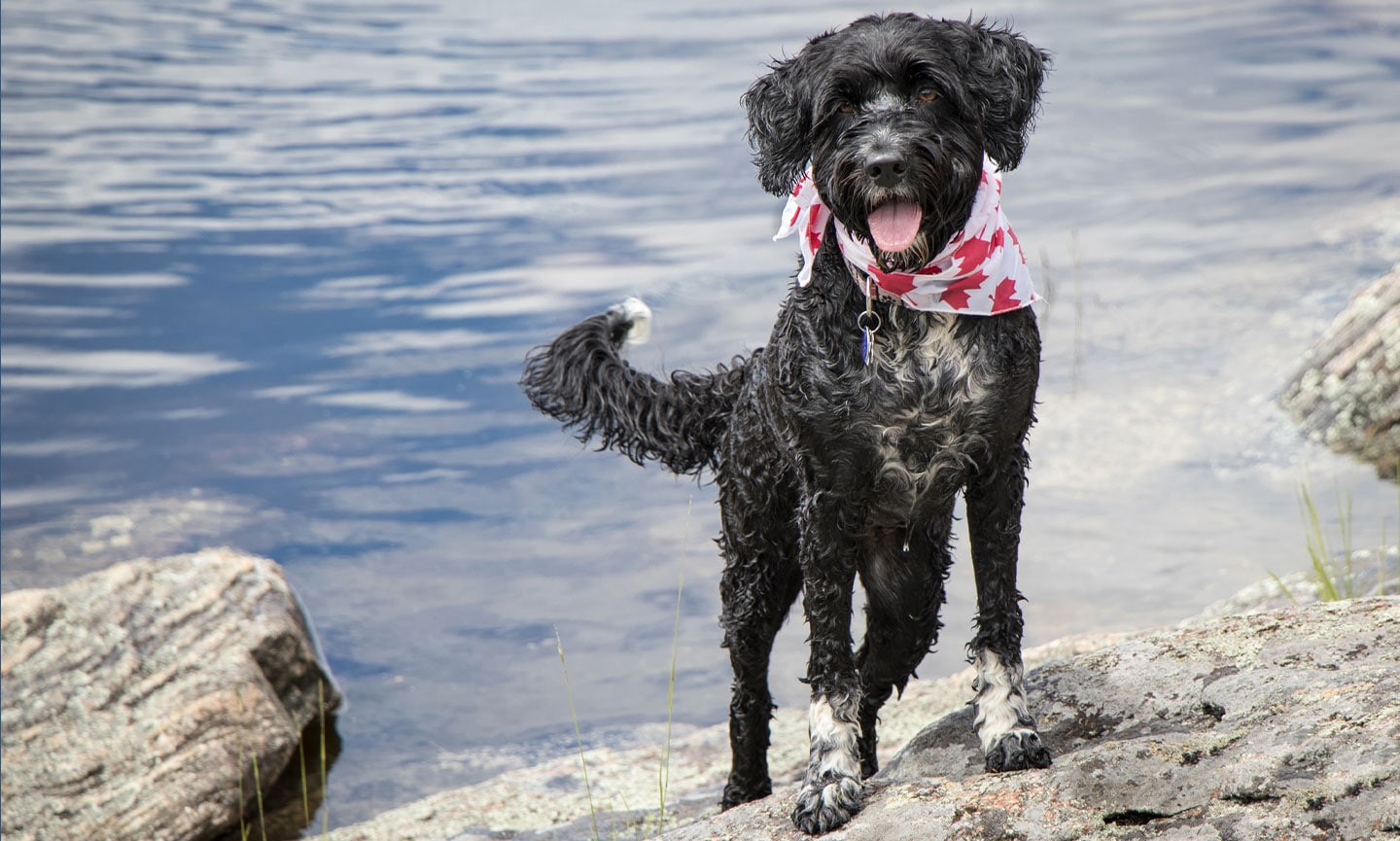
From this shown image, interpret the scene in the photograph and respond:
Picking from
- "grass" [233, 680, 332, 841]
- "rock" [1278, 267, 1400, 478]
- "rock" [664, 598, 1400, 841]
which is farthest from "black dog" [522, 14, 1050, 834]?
"rock" [1278, 267, 1400, 478]

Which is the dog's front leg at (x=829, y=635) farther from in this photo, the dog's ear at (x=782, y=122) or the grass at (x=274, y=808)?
the grass at (x=274, y=808)

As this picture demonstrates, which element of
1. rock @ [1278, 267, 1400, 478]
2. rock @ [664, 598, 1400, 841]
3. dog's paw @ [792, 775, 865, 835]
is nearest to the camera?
rock @ [664, 598, 1400, 841]

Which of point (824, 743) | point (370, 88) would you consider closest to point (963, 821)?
point (824, 743)

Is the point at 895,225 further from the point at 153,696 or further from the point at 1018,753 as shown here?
the point at 153,696

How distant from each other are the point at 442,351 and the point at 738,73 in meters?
10.3

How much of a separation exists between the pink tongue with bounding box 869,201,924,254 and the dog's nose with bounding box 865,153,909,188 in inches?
4.0

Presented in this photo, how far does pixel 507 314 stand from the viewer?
1303cm

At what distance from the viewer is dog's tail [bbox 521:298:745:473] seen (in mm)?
4438

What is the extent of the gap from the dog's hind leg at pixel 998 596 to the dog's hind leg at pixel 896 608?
20cm

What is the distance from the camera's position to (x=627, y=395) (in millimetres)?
4496

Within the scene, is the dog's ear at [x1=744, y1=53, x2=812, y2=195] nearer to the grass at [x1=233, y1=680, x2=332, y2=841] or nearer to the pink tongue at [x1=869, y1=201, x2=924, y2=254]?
the pink tongue at [x1=869, y1=201, x2=924, y2=254]

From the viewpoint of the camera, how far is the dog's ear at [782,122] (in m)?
3.38

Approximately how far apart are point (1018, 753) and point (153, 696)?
4.62 m

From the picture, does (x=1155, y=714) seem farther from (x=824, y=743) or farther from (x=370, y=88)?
(x=370, y=88)
